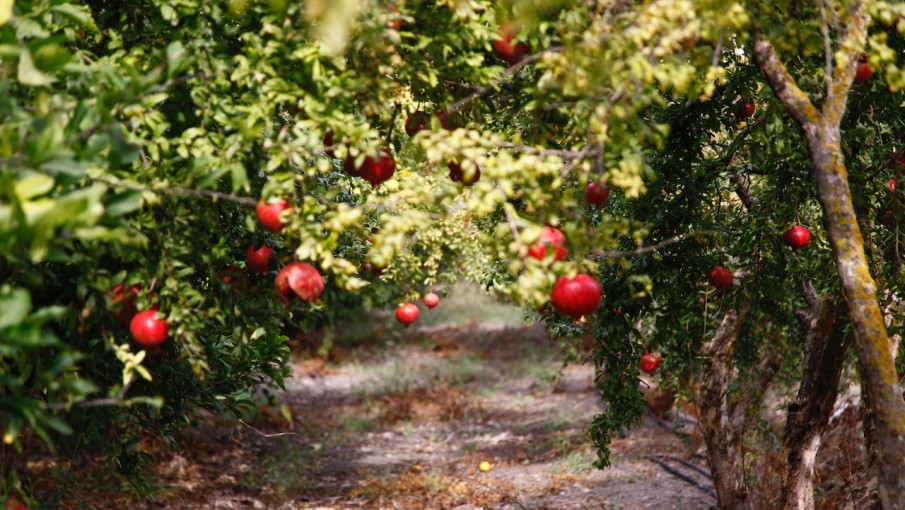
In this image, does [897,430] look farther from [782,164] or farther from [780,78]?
[782,164]

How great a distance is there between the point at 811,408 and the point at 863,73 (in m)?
2.18

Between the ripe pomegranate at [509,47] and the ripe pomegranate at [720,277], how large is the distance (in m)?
2.01

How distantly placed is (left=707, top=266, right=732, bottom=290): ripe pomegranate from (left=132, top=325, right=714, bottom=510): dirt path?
9.94ft

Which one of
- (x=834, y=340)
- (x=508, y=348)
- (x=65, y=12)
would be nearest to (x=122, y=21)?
(x=65, y=12)

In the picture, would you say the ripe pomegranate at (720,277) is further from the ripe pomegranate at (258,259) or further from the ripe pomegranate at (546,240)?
the ripe pomegranate at (258,259)

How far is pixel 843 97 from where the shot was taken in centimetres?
310

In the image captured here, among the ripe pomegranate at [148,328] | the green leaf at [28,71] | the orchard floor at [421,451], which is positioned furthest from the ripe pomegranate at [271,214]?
the orchard floor at [421,451]

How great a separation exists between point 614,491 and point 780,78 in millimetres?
6208

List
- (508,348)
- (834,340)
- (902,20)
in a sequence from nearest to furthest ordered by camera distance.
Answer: (902,20)
(834,340)
(508,348)

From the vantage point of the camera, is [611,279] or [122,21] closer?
[122,21]

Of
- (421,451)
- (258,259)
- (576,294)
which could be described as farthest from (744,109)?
(421,451)

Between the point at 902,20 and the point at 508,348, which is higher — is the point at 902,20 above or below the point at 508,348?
above

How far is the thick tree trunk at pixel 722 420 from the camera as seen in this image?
18.8 ft

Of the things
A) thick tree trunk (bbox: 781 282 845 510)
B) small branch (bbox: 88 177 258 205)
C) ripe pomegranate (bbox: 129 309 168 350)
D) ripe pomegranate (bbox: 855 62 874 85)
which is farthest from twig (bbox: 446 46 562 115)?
thick tree trunk (bbox: 781 282 845 510)
